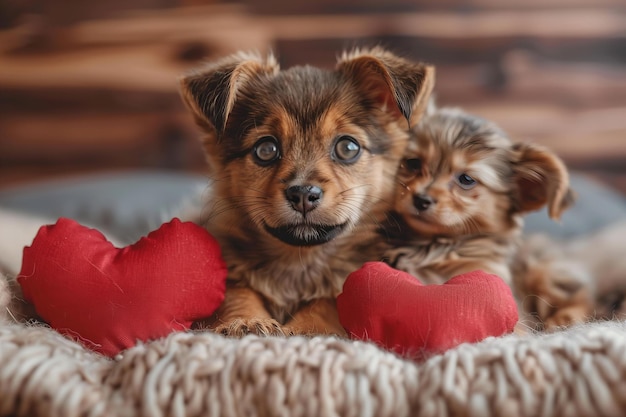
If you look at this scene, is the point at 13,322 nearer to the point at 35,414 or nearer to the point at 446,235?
the point at 35,414

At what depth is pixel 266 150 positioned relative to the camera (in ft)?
4.54

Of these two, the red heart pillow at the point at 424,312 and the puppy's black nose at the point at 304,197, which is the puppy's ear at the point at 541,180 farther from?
the puppy's black nose at the point at 304,197

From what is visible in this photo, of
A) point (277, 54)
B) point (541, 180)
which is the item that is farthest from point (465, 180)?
point (277, 54)

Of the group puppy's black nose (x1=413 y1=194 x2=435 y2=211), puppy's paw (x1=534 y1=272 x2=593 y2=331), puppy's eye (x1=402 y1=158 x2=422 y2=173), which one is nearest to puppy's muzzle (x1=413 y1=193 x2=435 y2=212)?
puppy's black nose (x1=413 y1=194 x2=435 y2=211)

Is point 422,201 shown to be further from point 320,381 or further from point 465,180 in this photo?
point 320,381

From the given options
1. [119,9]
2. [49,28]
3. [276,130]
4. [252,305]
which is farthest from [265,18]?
[252,305]

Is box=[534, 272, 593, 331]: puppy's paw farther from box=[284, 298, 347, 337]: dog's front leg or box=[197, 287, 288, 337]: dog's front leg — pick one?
box=[197, 287, 288, 337]: dog's front leg

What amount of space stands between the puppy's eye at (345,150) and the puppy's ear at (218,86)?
0.85 feet

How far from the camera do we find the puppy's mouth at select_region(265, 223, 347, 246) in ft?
4.32

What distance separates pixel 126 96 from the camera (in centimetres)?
289

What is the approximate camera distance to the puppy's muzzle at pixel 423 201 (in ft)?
4.73

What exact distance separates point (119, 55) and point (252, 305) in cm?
194

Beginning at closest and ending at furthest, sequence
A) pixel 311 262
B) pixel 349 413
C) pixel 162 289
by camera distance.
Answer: pixel 349 413 → pixel 162 289 → pixel 311 262

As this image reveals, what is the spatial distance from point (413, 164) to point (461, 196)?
147 millimetres
